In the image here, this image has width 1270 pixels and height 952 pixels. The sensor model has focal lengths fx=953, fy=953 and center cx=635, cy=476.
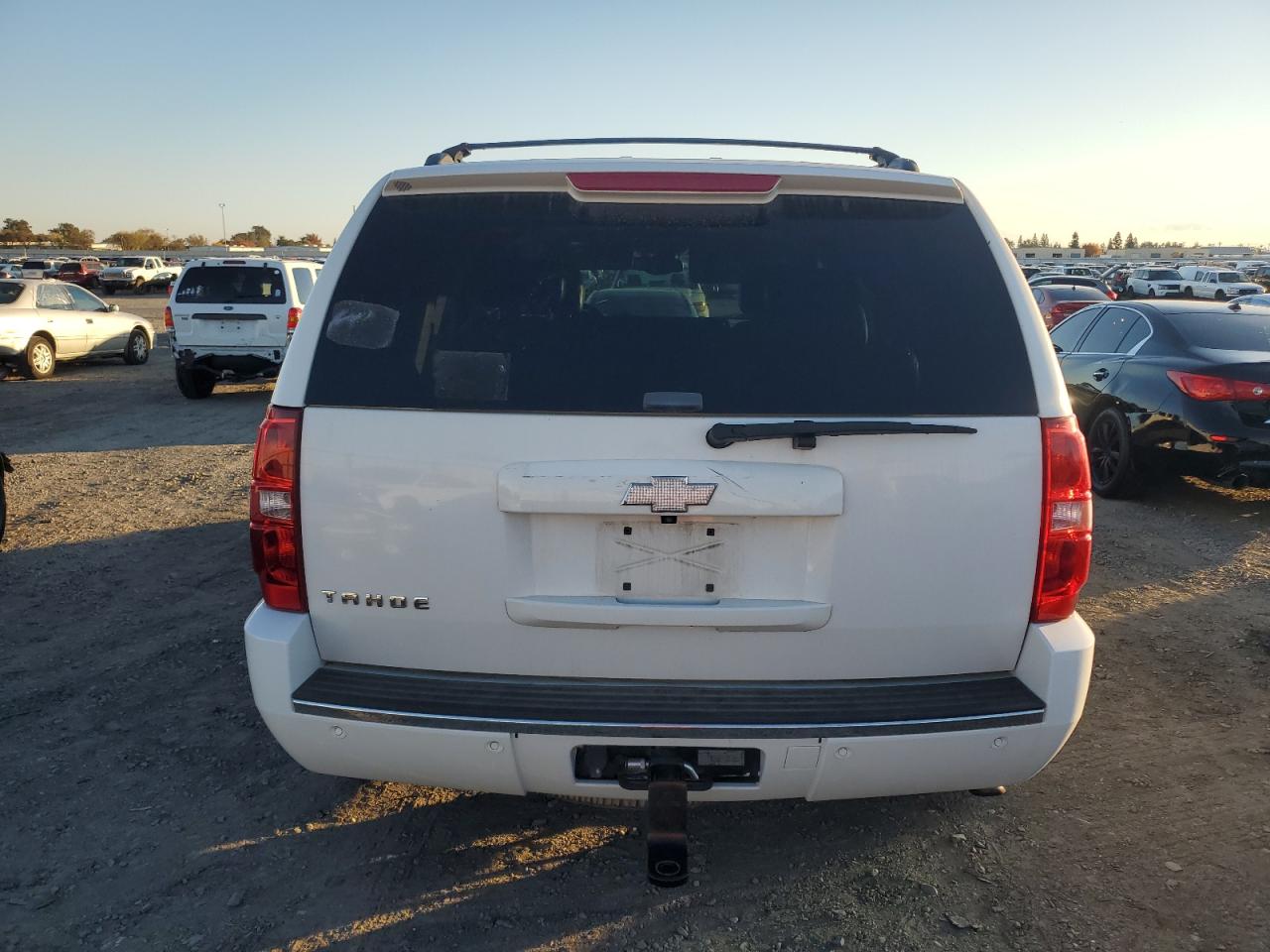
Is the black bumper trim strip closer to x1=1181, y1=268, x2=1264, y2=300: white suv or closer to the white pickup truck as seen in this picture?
x1=1181, y1=268, x2=1264, y2=300: white suv

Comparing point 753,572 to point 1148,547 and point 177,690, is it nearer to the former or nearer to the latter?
point 177,690

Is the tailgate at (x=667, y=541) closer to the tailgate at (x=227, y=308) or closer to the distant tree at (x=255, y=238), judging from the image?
the tailgate at (x=227, y=308)

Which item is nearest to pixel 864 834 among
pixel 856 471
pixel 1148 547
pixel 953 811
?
pixel 953 811

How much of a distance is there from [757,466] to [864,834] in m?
1.58

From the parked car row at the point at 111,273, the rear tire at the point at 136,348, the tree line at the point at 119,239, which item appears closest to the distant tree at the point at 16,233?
the tree line at the point at 119,239

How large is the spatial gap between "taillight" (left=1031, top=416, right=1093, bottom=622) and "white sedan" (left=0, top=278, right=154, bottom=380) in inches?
702

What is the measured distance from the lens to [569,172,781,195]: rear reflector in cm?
257

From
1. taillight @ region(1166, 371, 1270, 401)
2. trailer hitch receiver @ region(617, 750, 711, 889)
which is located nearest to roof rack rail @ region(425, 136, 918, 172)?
trailer hitch receiver @ region(617, 750, 711, 889)

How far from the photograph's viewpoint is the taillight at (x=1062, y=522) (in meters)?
2.49

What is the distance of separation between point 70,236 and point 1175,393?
126226 mm

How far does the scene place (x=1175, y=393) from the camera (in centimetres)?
749

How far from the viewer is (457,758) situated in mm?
2459

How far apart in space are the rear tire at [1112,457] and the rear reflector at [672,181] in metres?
6.37

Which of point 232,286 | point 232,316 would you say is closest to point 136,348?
point 232,286
